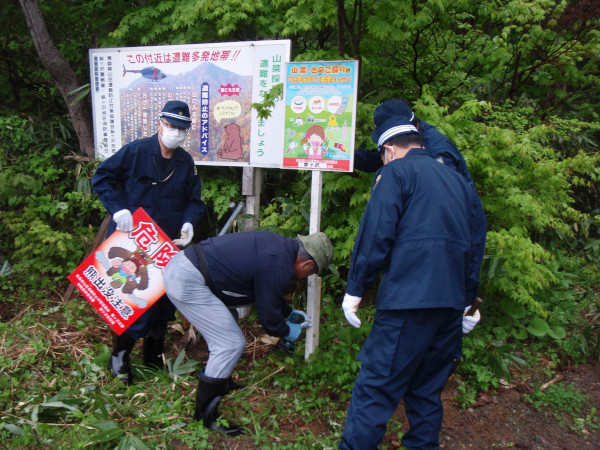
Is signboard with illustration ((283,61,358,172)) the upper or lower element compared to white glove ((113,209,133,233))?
upper

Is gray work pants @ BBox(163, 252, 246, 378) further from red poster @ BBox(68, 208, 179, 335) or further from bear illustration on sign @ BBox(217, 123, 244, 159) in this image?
bear illustration on sign @ BBox(217, 123, 244, 159)

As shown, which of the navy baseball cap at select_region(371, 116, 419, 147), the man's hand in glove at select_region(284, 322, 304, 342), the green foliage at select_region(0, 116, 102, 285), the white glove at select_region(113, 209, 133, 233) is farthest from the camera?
the green foliage at select_region(0, 116, 102, 285)

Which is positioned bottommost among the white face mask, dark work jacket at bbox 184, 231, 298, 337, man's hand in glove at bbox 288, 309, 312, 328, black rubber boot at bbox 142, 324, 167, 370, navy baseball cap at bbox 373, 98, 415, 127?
black rubber boot at bbox 142, 324, 167, 370

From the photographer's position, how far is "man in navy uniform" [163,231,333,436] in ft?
9.21

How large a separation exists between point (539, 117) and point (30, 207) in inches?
259

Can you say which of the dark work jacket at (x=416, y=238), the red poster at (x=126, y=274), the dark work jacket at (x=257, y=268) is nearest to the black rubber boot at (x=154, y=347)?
the red poster at (x=126, y=274)

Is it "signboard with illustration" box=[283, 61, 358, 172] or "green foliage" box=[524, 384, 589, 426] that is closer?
"signboard with illustration" box=[283, 61, 358, 172]

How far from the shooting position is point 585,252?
589 cm

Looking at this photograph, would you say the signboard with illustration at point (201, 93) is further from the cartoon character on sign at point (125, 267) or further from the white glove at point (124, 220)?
the cartoon character on sign at point (125, 267)

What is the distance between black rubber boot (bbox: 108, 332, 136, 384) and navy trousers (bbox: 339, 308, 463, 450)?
1969 millimetres

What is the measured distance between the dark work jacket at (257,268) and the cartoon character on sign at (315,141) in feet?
2.80

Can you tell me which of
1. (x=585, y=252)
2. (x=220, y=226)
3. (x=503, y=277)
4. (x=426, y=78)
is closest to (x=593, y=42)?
(x=426, y=78)

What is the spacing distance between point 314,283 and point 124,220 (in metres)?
1.60

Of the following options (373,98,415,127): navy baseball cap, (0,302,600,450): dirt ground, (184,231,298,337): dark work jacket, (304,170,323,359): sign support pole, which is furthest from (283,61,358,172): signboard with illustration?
(0,302,600,450): dirt ground
